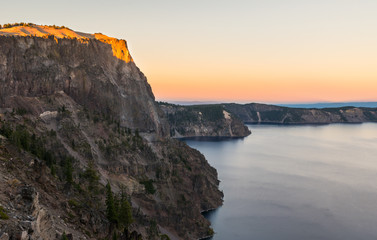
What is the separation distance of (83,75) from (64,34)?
1958cm

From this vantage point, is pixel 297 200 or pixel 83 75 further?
pixel 297 200

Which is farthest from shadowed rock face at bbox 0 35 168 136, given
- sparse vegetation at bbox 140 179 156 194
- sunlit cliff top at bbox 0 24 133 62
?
sparse vegetation at bbox 140 179 156 194

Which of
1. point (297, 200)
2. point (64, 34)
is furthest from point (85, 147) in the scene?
point (297, 200)

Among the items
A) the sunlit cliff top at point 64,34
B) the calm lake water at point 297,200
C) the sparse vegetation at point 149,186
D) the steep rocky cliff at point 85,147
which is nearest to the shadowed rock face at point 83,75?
the steep rocky cliff at point 85,147

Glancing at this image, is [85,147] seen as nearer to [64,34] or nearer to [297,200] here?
[64,34]

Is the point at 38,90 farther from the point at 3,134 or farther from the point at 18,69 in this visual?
the point at 3,134

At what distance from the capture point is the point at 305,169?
158m

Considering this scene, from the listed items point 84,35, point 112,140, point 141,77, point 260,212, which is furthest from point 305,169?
point 84,35

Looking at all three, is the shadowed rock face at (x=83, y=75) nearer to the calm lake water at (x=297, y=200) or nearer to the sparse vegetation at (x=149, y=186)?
the sparse vegetation at (x=149, y=186)

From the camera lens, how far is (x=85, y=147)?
79.6 meters

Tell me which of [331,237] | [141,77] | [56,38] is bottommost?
[331,237]

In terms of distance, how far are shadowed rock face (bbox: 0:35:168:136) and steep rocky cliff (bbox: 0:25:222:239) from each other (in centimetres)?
29

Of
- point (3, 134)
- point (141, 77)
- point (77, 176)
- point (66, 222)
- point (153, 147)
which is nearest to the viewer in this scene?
point (66, 222)

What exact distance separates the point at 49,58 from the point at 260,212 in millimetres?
77461
